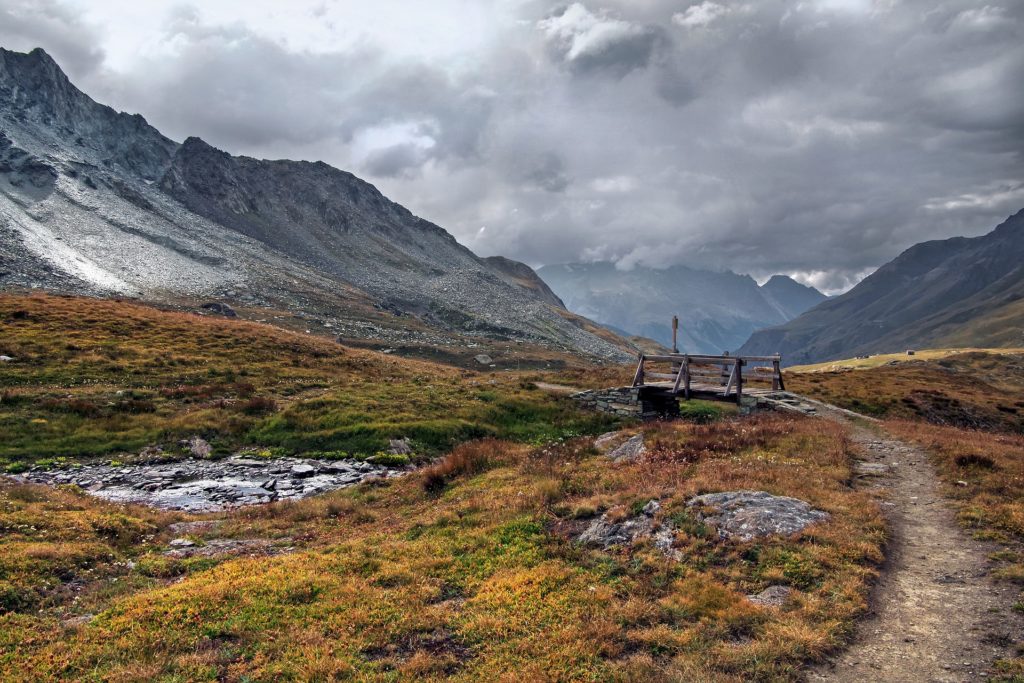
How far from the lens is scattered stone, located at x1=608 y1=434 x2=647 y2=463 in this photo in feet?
71.9

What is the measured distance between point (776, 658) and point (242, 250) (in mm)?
170675

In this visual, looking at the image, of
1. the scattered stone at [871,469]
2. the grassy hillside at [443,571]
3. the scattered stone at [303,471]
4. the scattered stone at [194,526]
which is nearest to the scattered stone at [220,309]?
the grassy hillside at [443,571]

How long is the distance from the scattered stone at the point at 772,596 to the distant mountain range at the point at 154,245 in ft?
342

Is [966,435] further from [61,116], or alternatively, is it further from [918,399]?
[61,116]

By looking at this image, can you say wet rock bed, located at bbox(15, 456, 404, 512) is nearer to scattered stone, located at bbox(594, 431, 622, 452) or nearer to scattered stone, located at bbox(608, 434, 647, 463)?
scattered stone, located at bbox(594, 431, 622, 452)

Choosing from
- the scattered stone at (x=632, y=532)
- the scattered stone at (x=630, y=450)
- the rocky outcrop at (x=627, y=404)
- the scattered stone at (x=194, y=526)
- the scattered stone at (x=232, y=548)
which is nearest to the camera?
the scattered stone at (x=632, y=532)

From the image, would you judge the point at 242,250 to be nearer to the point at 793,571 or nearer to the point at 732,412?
the point at 732,412

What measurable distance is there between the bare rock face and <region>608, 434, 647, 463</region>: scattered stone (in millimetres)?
6487

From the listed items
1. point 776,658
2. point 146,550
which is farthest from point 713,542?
point 146,550

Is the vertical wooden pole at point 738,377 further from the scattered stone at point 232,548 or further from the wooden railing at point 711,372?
the scattered stone at point 232,548

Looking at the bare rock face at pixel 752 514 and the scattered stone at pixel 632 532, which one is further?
the scattered stone at pixel 632 532

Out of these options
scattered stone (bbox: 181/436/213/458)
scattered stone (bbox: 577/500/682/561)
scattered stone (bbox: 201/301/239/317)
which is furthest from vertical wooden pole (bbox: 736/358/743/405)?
scattered stone (bbox: 201/301/239/317)

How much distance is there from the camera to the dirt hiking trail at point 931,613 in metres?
8.64

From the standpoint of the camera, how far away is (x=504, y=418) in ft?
109
